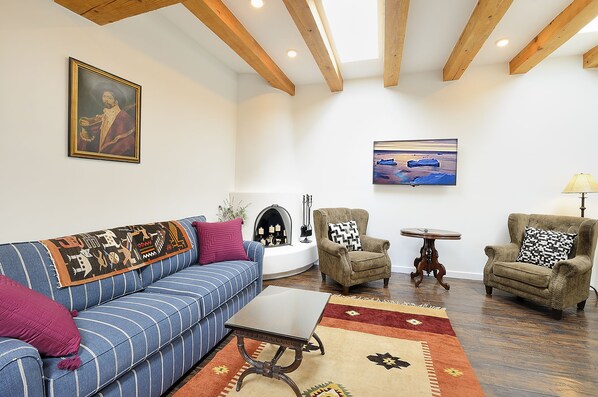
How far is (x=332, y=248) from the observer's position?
11.3 feet

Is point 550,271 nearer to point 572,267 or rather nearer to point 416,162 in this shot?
point 572,267

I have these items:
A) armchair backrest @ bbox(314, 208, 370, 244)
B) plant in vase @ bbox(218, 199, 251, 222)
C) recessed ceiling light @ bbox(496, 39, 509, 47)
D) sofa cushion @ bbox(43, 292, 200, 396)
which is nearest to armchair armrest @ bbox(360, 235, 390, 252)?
armchair backrest @ bbox(314, 208, 370, 244)

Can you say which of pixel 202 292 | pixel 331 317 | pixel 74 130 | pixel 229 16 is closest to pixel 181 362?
pixel 202 292

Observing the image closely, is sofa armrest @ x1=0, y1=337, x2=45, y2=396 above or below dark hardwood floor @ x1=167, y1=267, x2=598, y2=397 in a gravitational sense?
above

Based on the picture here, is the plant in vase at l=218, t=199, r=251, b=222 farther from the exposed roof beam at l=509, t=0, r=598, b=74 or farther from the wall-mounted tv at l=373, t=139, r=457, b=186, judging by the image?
the exposed roof beam at l=509, t=0, r=598, b=74

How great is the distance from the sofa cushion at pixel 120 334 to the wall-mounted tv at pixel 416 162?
130 inches

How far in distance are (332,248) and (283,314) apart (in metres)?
1.71

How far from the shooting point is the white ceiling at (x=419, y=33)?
270 centimetres

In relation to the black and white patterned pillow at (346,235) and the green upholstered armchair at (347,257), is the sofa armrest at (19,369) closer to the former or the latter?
the green upholstered armchair at (347,257)

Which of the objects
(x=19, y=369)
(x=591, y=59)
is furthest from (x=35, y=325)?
(x=591, y=59)

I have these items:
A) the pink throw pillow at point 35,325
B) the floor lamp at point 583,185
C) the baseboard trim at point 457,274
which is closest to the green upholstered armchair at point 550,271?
the floor lamp at point 583,185

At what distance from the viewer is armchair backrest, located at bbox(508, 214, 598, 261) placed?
294 cm

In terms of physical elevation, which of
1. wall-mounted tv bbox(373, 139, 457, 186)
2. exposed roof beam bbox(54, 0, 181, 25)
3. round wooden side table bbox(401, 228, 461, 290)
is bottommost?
round wooden side table bbox(401, 228, 461, 290)

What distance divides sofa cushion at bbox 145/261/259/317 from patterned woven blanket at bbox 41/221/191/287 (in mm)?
243
